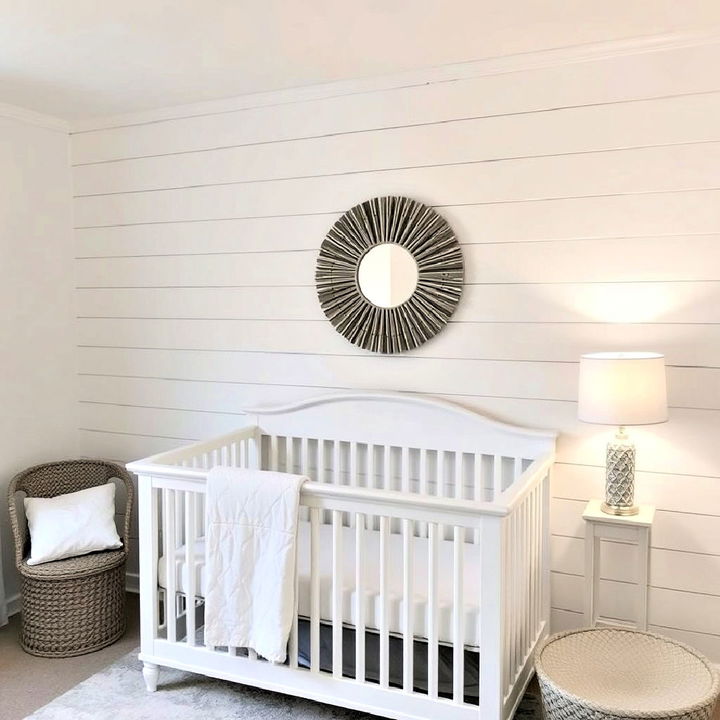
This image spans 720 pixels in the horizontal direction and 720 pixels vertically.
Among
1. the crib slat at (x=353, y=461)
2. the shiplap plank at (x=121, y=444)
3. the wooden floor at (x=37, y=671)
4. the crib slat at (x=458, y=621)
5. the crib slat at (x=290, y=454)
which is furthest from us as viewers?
the shiplap plank at (x=121, y=444)

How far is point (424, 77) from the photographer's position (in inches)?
114

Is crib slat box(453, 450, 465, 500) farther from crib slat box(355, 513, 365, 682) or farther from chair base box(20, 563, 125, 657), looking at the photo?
chair base box(20, 563, 125, 657)

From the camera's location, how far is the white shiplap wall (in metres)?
2.60

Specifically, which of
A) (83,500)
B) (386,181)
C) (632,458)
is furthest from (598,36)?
(83,500)

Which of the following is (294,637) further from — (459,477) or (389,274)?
(389,274)

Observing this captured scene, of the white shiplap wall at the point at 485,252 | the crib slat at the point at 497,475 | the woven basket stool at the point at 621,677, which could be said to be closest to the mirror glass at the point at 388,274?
the white shiplap wall at the point at 485,252

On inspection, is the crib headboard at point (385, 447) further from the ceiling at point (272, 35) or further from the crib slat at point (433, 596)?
the ceiling at point (272, 35)

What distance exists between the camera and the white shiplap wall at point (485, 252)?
260 centimetres

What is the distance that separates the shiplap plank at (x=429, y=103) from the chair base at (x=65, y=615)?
192 cm

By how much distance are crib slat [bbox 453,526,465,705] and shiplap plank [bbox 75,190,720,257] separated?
1210 millimetres

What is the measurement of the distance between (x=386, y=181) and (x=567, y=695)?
6.40ft

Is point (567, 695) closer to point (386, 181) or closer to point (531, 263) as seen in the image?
point (531, 263)

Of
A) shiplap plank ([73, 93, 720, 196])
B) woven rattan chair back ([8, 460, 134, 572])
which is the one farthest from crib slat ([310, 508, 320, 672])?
shiplap plank ([73, 93, 720, 196])

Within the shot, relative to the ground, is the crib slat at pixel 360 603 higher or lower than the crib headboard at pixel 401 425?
lower
